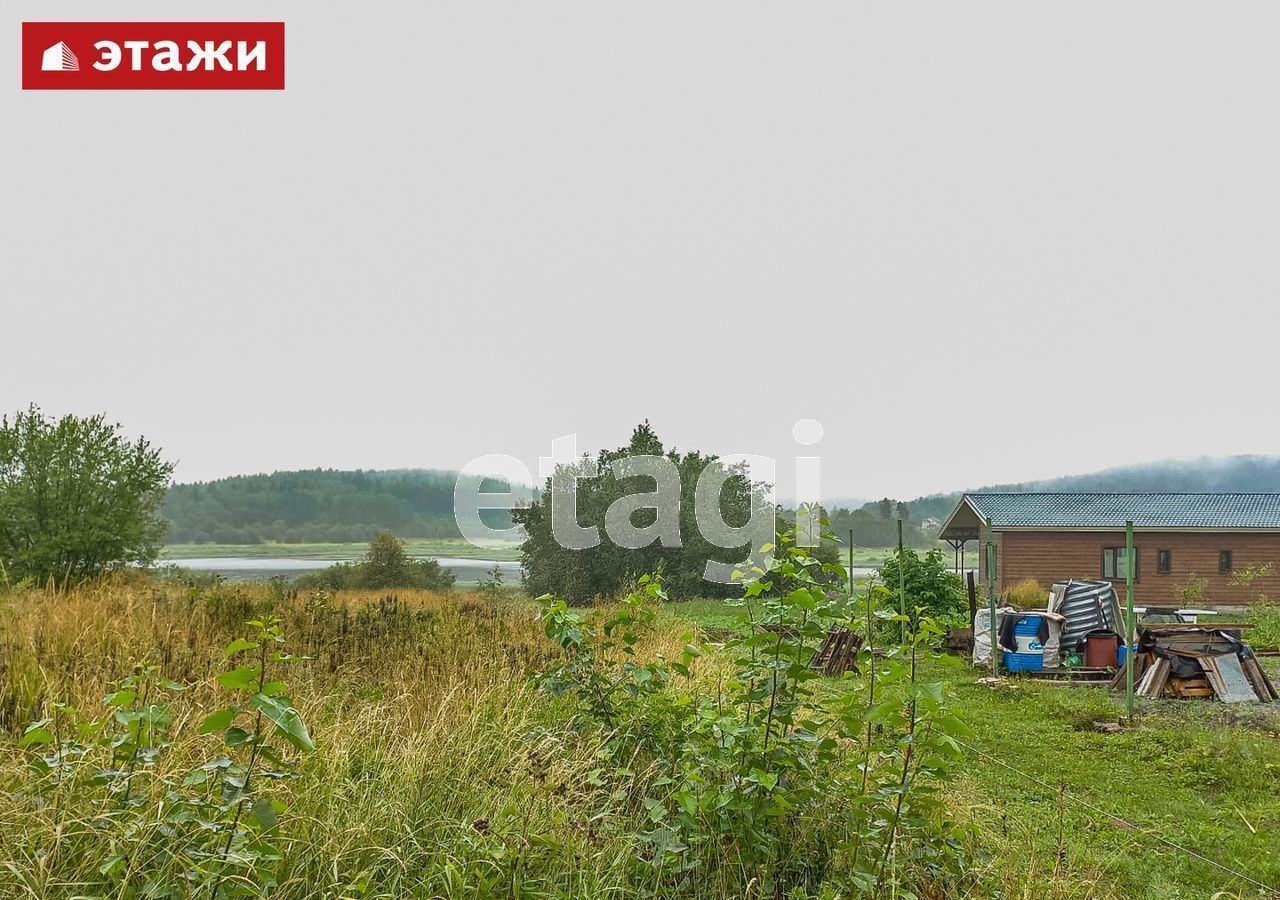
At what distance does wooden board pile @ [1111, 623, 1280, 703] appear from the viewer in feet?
32.6

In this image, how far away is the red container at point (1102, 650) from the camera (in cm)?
1218

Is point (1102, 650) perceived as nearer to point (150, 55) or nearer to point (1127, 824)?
point (1127, 824)

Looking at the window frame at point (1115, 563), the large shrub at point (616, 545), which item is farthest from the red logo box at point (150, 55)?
the window frame at point (1115, 563)

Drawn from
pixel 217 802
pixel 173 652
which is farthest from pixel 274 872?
pixel 173 652

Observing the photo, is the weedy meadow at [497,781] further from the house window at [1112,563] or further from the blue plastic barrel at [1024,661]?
the house window at [1112,563]

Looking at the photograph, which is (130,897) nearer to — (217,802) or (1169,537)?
(217,802)

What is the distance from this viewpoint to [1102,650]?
481 inches

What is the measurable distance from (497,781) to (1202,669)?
9.93 metres

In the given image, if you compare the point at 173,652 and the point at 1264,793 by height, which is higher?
the point at 173,652

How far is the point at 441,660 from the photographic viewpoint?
19.1 ft

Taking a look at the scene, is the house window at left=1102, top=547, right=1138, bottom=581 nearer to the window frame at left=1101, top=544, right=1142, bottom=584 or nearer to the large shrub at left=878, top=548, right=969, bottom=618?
the window frame at left=1101, top=544, right=1142, bottom=584

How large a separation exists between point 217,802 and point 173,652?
2.46 metres

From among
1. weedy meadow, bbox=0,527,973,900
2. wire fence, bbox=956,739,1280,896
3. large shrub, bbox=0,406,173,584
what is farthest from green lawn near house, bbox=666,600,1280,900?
large shrub, bbox=0,406,173,584

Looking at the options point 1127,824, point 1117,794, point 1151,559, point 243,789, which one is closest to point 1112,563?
point 1151,559
